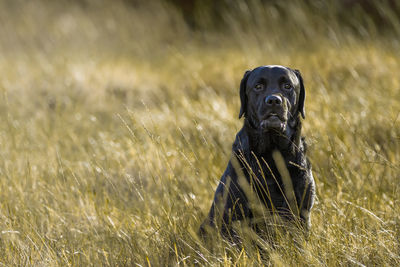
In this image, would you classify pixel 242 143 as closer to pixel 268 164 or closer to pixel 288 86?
pixel 268 164

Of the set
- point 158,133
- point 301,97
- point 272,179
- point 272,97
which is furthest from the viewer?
point 158,133

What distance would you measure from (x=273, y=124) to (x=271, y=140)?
17cm

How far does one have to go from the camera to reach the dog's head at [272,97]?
2383mm

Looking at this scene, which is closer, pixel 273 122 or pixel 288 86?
pixel 273 122

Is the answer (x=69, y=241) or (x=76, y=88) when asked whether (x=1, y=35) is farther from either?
(x=69, y=241)

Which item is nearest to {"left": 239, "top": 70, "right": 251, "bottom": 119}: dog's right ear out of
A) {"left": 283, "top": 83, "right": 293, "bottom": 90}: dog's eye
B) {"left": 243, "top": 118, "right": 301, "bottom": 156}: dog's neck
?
{"left": 243, "top": 118, "right": 301, "bottom": 156}: dog's neck

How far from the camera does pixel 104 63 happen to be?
7570mm

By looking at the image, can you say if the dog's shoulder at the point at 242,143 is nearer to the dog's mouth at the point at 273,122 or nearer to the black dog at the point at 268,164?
the black dog at the point at 268,164

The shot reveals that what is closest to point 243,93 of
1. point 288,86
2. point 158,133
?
point 288,86

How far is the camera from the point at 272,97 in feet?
7.74

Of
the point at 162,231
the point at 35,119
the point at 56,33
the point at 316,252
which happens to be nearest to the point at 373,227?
the point at 316,252

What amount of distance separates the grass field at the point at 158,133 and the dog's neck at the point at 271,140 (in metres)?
0.29

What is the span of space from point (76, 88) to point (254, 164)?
4453 millimetres

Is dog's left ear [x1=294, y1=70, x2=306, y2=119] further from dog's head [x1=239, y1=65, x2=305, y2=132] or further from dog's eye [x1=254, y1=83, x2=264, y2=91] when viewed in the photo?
dog's eye [x1=254, y1=83, x2=264, y2=91]
